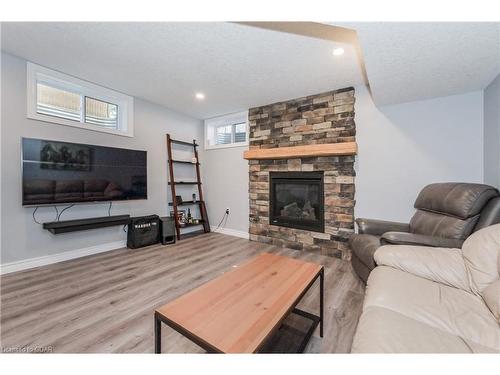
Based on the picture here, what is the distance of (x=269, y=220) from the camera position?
3.61m

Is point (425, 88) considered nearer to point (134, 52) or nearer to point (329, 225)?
point (329, 225)

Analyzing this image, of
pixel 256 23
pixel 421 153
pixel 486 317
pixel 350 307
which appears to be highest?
pixel 256 23

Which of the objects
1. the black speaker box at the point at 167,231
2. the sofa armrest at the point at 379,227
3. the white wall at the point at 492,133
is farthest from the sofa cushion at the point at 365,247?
the black speaker box at the point at 167,231

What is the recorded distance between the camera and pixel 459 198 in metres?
1.77

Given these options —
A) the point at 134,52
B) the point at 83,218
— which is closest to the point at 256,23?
the point at 134,52

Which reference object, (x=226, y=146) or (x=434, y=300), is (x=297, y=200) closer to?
(x=226, y=146)

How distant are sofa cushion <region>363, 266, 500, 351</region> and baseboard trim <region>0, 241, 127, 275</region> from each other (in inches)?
132

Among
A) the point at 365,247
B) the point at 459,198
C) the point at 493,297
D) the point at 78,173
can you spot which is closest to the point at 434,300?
the point at 493,297

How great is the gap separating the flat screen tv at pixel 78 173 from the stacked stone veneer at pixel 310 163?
1903mm

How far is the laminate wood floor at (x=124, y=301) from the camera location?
1345 millimetres

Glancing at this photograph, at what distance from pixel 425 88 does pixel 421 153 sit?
73cm

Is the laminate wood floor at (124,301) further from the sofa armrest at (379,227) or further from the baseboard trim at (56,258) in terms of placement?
the sofa armrest at (379,227)

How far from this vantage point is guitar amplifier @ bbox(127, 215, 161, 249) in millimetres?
3160
